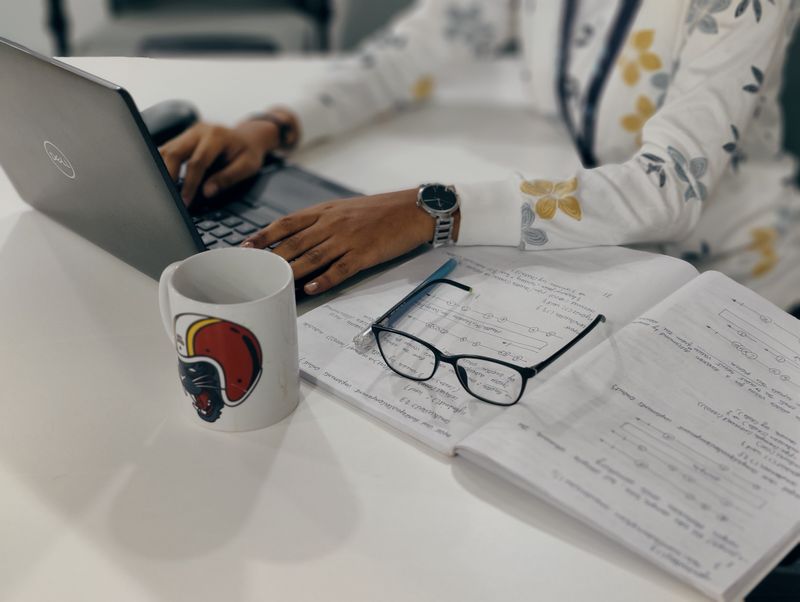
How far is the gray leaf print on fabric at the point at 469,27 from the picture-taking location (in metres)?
1.38

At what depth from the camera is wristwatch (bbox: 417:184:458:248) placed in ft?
2.75

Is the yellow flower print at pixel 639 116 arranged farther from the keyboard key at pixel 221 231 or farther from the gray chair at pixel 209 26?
the gray chair at pixel 209 26

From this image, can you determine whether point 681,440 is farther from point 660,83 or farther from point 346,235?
point 660,83

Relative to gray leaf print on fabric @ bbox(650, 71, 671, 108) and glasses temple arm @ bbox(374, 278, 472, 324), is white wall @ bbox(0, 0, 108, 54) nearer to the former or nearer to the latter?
glasses temple arm @ bbox(374, 278, 472, 324)

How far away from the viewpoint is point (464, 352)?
2.25 feet

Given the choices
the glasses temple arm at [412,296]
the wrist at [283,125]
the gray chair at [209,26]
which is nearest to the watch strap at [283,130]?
the wrist at [283,125]

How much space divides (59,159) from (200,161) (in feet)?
0.61

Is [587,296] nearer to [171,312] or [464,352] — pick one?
[464,352]

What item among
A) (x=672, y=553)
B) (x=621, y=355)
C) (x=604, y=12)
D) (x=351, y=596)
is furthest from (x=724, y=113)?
(x=351, y=596)

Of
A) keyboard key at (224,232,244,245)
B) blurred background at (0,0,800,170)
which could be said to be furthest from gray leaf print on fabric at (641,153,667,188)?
blurred background at (0,0,800,170)

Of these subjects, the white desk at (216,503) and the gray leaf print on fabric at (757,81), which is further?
the gray leaf print on fabric at (757,81)

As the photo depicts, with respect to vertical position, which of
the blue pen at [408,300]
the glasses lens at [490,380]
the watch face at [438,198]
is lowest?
the blue pen at [408,300]

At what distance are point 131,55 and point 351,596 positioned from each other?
526mm

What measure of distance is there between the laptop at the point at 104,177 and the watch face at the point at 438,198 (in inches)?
5.2
